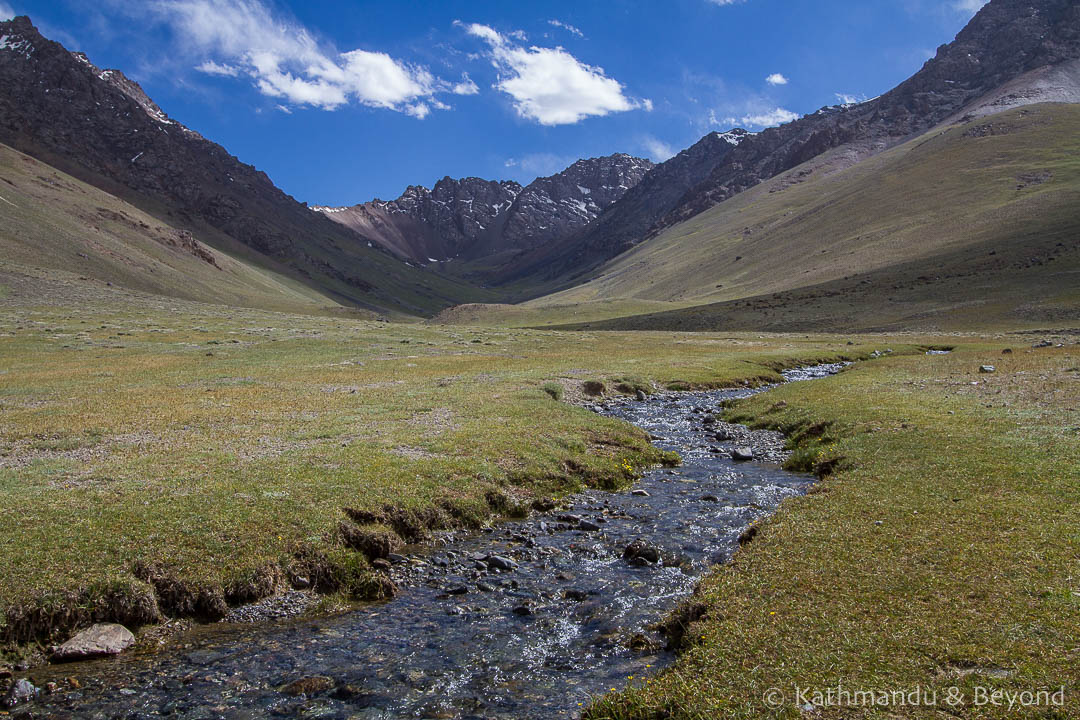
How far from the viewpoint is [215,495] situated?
17.6 metres

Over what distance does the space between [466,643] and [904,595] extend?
29.5ft

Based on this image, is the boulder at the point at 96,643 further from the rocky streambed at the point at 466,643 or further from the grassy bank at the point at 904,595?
the grassy bank at the point at 904,595

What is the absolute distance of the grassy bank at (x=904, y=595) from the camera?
8.75m

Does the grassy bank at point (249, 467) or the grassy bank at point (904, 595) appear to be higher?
the grassy bank at point (904, 595)

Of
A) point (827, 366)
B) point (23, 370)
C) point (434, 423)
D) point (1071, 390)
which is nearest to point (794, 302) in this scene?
point (827, 366)

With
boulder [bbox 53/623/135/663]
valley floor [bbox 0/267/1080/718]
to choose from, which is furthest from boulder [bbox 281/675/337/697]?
boulder [bbox 53/623/135/663]

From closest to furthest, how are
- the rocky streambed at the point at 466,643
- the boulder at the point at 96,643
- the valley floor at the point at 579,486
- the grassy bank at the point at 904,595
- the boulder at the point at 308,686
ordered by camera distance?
the grassy bank at the point at 904,595 < the valley floor at the point at 579,486 < the rocky streambed at the point at 466,643 < the boulder at the point at 308,686 < the boulder at the point at 96,643

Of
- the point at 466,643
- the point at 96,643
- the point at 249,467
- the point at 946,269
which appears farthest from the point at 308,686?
the point at 946,269

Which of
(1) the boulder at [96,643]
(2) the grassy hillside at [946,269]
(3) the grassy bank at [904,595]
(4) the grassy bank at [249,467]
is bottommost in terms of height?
(1) the boulder at [96,643]

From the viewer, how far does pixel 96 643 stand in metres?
11.8

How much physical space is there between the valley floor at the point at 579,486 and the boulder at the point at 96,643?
56cm

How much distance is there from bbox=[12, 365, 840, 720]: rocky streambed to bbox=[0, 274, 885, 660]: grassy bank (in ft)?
4.81

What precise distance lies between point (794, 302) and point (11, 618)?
509ft

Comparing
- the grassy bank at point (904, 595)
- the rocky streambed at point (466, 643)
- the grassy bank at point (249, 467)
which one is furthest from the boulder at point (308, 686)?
the grassy bank at point (904, 595)
